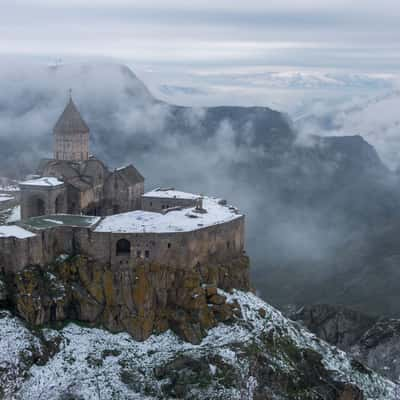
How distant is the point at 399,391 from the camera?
55781mm

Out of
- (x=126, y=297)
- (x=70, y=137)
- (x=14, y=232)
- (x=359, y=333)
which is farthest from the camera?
(x=359, y=333)

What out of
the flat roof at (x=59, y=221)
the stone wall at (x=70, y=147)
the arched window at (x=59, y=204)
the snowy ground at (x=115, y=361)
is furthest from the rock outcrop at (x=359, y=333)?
the stone wall at (x=70, y=147)

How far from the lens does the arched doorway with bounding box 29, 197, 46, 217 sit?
61.0m

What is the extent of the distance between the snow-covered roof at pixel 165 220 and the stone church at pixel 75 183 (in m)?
5.86

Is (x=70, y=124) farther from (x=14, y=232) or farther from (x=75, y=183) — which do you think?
(x=14, y=232)

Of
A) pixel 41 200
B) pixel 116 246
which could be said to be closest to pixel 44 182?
pixel 41 200

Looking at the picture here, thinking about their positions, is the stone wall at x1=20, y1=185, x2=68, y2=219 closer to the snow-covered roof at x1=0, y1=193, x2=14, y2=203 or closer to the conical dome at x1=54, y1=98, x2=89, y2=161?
the conical dome at x1=54, y1=98, x2=89, y2=161

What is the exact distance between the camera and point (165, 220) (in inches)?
2269

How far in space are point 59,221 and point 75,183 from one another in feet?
28.3

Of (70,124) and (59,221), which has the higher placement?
(70,124)

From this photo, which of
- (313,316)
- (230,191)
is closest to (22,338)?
(313,316)

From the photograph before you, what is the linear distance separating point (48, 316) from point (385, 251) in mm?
98673

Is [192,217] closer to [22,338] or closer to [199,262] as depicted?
[199,262]

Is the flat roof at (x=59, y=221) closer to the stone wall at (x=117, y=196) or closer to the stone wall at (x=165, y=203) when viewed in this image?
the stone wall at (x=117, y=196)
